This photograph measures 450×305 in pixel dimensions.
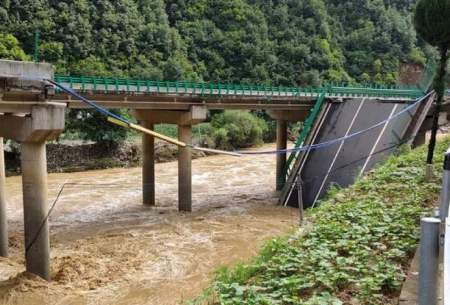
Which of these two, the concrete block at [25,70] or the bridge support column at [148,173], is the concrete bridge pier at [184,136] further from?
the concrete block at [25,70]

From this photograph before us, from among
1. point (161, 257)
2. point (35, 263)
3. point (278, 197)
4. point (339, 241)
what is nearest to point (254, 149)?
point (278, 197)

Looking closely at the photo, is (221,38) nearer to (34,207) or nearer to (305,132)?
(305,132)

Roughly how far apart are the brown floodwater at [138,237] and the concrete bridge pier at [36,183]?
0.57 m

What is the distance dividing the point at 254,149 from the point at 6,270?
36735 millimetres

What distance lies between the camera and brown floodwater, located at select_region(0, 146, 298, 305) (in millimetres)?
12219

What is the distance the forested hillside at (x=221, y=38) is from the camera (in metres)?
52.8

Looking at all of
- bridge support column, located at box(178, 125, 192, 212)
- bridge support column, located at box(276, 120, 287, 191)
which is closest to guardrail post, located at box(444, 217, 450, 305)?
bridge support column, located at box(178, 125, 192, 212)

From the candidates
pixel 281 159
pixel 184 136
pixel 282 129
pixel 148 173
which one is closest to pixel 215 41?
pixel 282 129

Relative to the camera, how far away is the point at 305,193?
23.0m

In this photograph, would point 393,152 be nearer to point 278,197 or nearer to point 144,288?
point 278,197

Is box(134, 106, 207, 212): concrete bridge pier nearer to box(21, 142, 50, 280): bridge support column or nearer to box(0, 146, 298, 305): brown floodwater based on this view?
box(0, 146, 298, 305): brown floodwater

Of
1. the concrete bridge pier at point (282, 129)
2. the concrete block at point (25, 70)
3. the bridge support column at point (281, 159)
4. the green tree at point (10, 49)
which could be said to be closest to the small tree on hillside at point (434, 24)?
the concrete block at point (25, 70)

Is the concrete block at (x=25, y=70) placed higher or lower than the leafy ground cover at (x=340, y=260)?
higher

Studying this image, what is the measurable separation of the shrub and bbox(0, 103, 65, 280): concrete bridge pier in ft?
111
